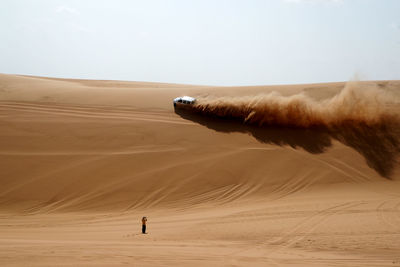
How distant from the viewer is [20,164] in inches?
597

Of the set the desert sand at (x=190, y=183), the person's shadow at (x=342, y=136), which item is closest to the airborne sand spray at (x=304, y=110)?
the desert sand at (x=190, y=183)

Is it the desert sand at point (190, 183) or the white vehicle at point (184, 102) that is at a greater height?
the white vehicle at point (184, 102)

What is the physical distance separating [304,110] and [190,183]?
7.53 m

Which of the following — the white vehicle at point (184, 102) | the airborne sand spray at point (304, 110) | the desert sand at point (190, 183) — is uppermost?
the white vehicle at point (184, 102)

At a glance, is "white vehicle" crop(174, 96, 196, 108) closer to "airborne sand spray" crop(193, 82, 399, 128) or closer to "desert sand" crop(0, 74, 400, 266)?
"airborne sand spray" crop(193, 82, 399, 128)

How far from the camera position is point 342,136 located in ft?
58.7

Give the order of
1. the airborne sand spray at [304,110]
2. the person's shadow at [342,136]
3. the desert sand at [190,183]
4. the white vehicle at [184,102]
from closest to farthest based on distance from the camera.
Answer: the desert sand at [190,183] < the person's shadow at [342,136] < the airborne sand spray at [304,110] < the white vehicle at [184,102]

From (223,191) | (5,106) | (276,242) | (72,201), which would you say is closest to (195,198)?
(223,191)

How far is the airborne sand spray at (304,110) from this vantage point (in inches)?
728

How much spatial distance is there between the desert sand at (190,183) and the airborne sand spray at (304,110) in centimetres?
14

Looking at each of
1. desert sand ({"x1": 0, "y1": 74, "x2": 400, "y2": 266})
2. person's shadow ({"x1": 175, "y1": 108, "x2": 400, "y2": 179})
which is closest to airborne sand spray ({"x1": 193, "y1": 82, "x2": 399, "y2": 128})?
desert sand ({"x1": 0, "y1": 74, "x2": 400, "y2": 266})

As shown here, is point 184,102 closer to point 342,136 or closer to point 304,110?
point 304,110

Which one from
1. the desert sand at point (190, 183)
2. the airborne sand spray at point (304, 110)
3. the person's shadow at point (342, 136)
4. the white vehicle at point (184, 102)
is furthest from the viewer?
the white vehicle at point (184, 102)

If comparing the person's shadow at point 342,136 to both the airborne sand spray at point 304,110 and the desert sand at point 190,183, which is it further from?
the airborne sand spray at point 304,110
